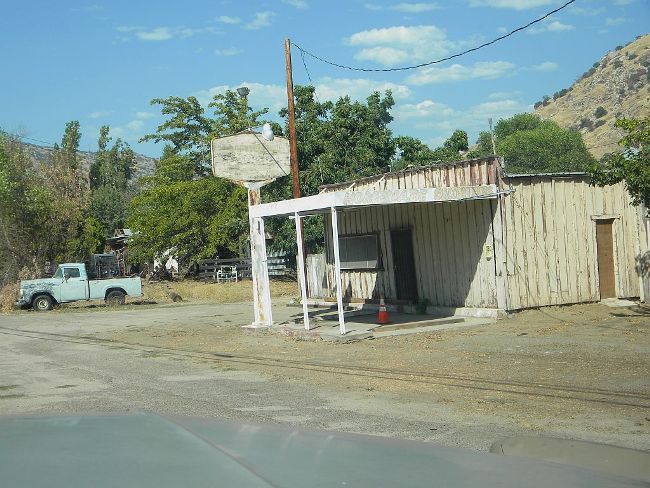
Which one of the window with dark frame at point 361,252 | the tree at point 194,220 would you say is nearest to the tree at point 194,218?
the tree at point 194,220

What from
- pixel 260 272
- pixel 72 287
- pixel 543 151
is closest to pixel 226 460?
pixel 260 272

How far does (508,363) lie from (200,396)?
16.9 feet

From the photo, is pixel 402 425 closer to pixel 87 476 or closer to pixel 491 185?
pixel 87 476

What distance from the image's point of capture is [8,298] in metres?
33.7

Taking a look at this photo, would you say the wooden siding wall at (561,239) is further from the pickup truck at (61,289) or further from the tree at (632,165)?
the pickup truck at (61,289)

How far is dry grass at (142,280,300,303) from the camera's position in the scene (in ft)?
112

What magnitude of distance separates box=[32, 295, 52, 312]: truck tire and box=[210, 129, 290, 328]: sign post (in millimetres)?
16534

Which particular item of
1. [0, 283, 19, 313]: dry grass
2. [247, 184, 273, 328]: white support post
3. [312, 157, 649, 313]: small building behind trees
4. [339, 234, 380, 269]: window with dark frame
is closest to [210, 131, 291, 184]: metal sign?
[247, 184, 273, 328]: white support post

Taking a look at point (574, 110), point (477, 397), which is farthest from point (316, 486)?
point (574, 110)

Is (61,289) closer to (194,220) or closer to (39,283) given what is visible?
(39,283)

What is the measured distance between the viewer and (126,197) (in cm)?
7319

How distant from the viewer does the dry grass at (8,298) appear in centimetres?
3309

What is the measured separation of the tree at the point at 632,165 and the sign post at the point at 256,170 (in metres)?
8.08

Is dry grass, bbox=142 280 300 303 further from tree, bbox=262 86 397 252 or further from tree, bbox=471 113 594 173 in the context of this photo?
tree, bbox=471 113 594 173
